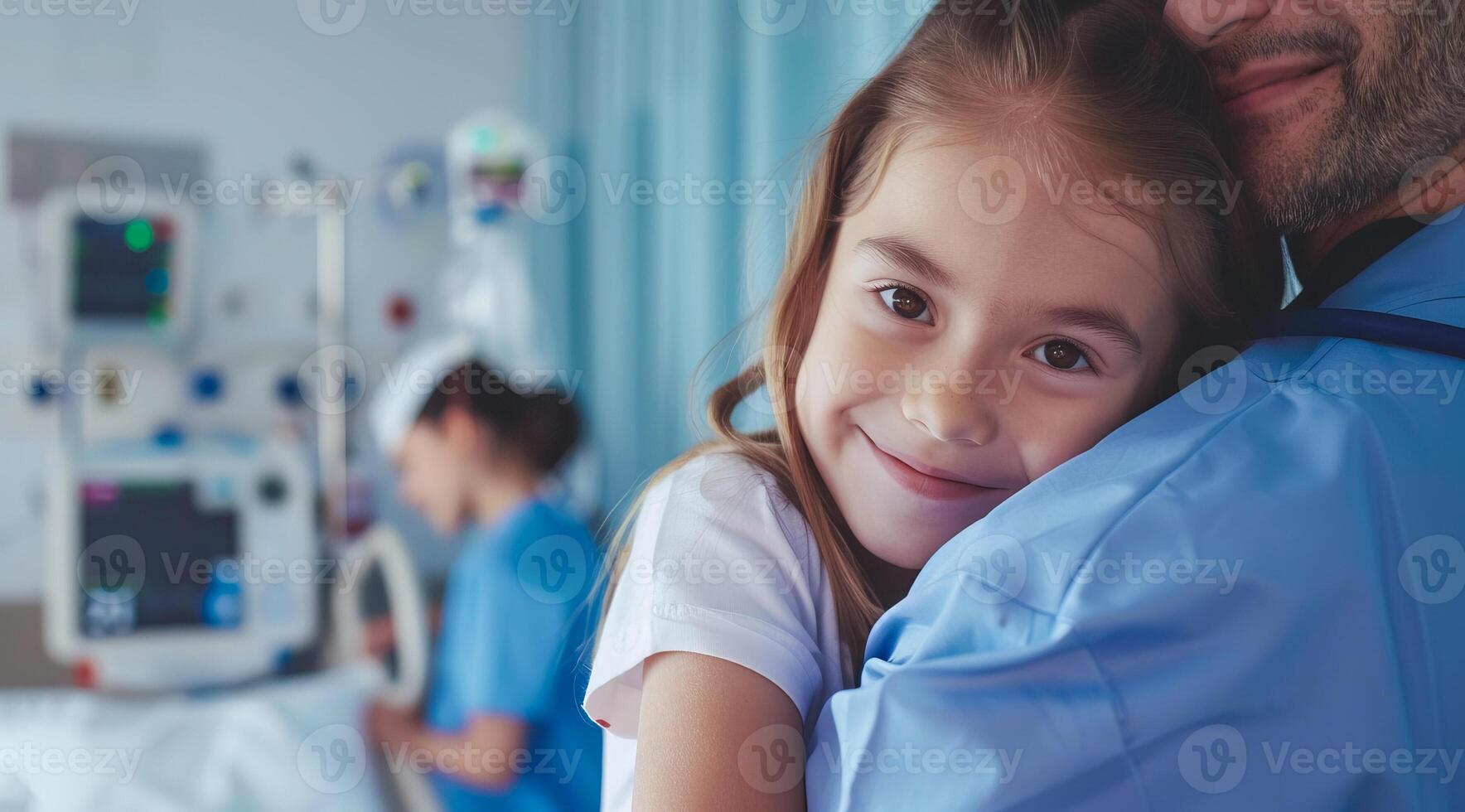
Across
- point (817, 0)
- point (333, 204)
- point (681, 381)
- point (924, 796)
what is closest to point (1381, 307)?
point (924, 796)

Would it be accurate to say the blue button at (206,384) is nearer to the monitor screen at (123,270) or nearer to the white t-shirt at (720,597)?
the monitor screen at (123,270)

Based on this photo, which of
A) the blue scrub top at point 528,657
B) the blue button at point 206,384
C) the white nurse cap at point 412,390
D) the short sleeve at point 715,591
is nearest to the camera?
the short sleeve at point 715,591

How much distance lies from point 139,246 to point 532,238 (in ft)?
5.57

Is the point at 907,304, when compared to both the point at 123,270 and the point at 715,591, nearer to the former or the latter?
the point at 715,591

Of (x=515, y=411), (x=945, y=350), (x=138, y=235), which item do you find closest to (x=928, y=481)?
(x=945, y=350)

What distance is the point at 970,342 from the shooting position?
0.75 meters

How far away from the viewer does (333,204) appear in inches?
129

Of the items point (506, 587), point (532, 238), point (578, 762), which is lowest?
point (578, 762)

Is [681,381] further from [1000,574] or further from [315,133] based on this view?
[1000,574]

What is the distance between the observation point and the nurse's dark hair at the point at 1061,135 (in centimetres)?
77

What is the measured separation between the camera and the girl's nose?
0.75 metres

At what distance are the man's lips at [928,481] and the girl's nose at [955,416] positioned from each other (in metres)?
0.04

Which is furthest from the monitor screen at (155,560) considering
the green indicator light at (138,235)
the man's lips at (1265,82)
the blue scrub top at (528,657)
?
the man's lips at (1265,82)

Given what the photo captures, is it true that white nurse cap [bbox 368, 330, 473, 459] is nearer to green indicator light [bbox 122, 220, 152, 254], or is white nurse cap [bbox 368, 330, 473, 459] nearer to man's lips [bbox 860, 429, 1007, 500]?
green indicator light [bbox 122, 220, 152, 254]
